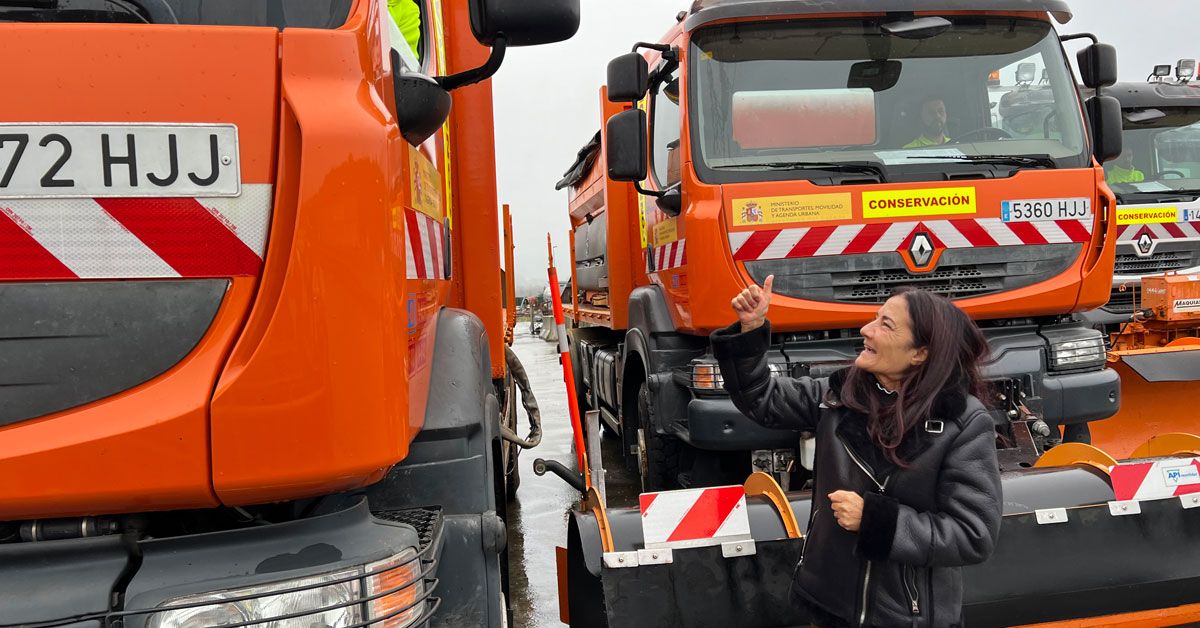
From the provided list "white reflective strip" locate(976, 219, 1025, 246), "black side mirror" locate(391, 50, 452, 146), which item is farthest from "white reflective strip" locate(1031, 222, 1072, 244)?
"black side mirror" locate(391, 50, 452, 146)

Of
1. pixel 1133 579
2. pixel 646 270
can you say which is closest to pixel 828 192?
pixel 646 270

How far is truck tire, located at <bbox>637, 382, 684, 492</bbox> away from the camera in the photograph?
5.05 meters

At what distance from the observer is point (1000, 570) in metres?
2.92

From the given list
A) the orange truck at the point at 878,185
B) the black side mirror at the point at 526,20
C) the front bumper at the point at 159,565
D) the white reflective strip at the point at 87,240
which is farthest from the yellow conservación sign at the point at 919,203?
the white reflective strip at the point at 87,240

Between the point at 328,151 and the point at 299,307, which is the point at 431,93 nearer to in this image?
the point at 328,151

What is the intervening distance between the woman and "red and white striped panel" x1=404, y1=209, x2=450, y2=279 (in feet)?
3.54

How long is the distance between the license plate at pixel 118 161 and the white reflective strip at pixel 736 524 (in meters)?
1.91

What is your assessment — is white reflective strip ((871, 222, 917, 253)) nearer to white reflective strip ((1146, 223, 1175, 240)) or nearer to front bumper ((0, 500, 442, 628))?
front bumper ((0, 500, 442, 628))

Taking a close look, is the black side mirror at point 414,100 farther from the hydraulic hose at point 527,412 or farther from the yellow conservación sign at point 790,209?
the yellow conservación sign at point 790,209

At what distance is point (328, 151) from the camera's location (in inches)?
60.7

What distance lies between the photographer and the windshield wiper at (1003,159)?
4.38m

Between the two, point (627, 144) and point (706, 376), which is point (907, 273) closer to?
point (706, 376)

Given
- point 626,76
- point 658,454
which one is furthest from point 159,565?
point 658,454

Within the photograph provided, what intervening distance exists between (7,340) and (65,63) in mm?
466
